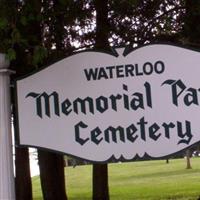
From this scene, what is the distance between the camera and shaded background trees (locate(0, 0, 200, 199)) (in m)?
6.30

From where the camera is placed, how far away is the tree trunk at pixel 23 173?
13.7 meters

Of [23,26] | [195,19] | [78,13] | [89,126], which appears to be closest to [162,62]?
[89,126]

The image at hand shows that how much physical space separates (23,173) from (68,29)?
4.49 meters

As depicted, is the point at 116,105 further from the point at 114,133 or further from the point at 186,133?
the point at 186,133

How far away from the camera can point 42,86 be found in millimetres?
5902

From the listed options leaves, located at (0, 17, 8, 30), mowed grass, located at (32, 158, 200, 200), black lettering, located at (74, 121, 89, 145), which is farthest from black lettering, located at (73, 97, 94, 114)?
mowed grass, located at (32, 158, 200, 200)

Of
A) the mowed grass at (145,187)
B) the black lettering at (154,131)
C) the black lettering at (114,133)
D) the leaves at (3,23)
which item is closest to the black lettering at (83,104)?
the black lettering at (114,133)

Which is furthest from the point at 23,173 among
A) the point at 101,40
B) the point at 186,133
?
the point at 186,133

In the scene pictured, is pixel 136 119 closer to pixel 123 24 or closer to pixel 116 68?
pixel 116 68

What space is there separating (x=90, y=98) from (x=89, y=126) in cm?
26

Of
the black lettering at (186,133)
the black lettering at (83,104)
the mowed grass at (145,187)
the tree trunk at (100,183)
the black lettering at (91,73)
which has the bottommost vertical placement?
the mowed grass at (145,187)

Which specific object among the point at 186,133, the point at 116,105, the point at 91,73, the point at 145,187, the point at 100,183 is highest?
the point at 91,73

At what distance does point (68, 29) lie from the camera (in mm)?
10711

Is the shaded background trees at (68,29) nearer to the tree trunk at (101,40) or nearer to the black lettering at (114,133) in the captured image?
the tree trunk at (101,40)
